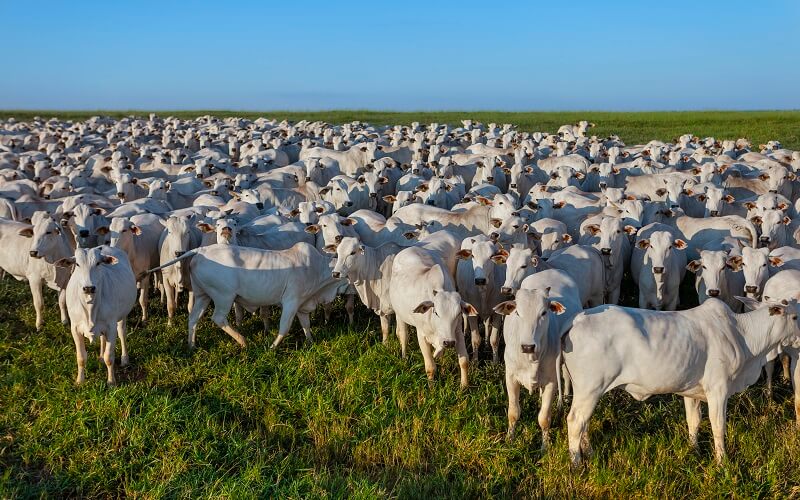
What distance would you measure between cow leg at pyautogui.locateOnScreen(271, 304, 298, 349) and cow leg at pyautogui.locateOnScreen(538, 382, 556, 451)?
404cm

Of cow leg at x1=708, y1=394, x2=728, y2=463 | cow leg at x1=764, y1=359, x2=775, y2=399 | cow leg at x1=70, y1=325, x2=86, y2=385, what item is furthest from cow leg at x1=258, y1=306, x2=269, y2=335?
cow leg at x1=764, y1=359, x2=775, y2=399

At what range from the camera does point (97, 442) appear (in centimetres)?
700

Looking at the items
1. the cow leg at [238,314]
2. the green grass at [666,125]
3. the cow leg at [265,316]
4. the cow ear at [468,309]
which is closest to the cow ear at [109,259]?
the cow leg at [238,314]

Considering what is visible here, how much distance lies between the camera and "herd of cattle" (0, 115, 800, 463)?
6.61 m

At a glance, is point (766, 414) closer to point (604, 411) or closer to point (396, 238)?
point (604, 411)

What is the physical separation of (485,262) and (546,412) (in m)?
2.78

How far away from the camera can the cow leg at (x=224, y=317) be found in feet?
31.4

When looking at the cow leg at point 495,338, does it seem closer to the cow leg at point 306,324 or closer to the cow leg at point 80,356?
the cow leg at point 306,324

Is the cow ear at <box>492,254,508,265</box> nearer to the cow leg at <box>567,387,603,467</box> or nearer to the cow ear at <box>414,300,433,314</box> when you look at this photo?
the cow ear at <box>414,300,433,314</box>

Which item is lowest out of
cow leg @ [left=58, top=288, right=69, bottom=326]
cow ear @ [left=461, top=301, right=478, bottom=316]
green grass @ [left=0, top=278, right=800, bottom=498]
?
green grass @ [left=0, top=278, right=800, bottom=498]

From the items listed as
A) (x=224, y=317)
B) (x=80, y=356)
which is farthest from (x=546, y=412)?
(x=80, y=356)

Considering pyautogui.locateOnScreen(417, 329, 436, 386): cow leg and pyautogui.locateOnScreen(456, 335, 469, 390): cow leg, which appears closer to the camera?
pyautogui.locateOnScreen(456, 335, 469, 390): cow leg

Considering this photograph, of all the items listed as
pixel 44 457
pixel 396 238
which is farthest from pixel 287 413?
pixel 396 238

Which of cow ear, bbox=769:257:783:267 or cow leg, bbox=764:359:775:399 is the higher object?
cow ear, bbox=769:257:783:267
